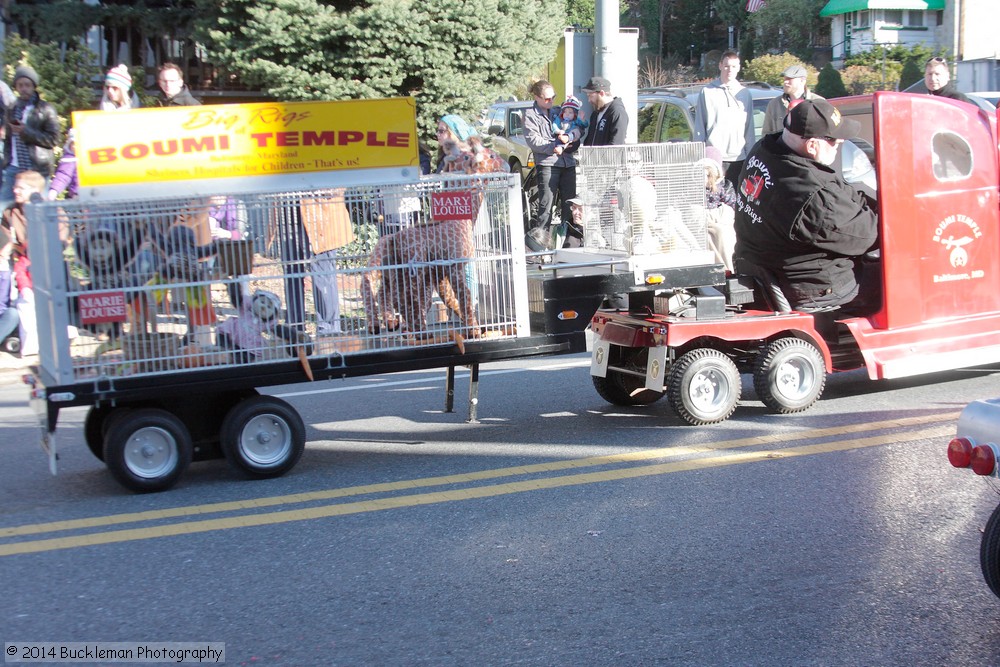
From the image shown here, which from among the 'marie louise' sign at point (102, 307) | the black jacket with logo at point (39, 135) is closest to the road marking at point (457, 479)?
the 'marie louise' sign at point (102, 307)

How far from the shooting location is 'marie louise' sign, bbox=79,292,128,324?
5715mm

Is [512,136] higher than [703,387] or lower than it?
higher

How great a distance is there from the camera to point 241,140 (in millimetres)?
6059

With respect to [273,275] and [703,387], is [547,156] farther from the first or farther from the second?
[273,275]

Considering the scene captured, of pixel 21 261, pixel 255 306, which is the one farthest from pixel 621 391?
pixel 21 261

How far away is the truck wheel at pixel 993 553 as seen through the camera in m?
3.98

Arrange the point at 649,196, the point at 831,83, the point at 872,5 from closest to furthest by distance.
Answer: the point at 649,196
the point at 831,83
the point at 872,5

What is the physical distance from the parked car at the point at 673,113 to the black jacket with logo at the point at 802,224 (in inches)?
260

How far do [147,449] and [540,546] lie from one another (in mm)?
2322

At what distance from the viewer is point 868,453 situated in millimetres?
6289

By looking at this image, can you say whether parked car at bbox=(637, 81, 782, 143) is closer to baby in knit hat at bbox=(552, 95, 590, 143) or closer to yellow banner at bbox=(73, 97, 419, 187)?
baby in knit hat at bbox=(552, 95, 590, 143)

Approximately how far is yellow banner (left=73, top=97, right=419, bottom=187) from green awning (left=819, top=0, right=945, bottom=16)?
35.4 m

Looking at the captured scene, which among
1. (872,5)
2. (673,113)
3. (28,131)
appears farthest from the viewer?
(872,5)

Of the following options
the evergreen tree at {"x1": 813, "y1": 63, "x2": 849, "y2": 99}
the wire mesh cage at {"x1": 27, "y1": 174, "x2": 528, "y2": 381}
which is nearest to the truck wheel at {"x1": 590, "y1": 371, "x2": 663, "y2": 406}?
the wire mesh cage at {"x1": 27, "y1": 174, "x2": 528, "y2": 381}
